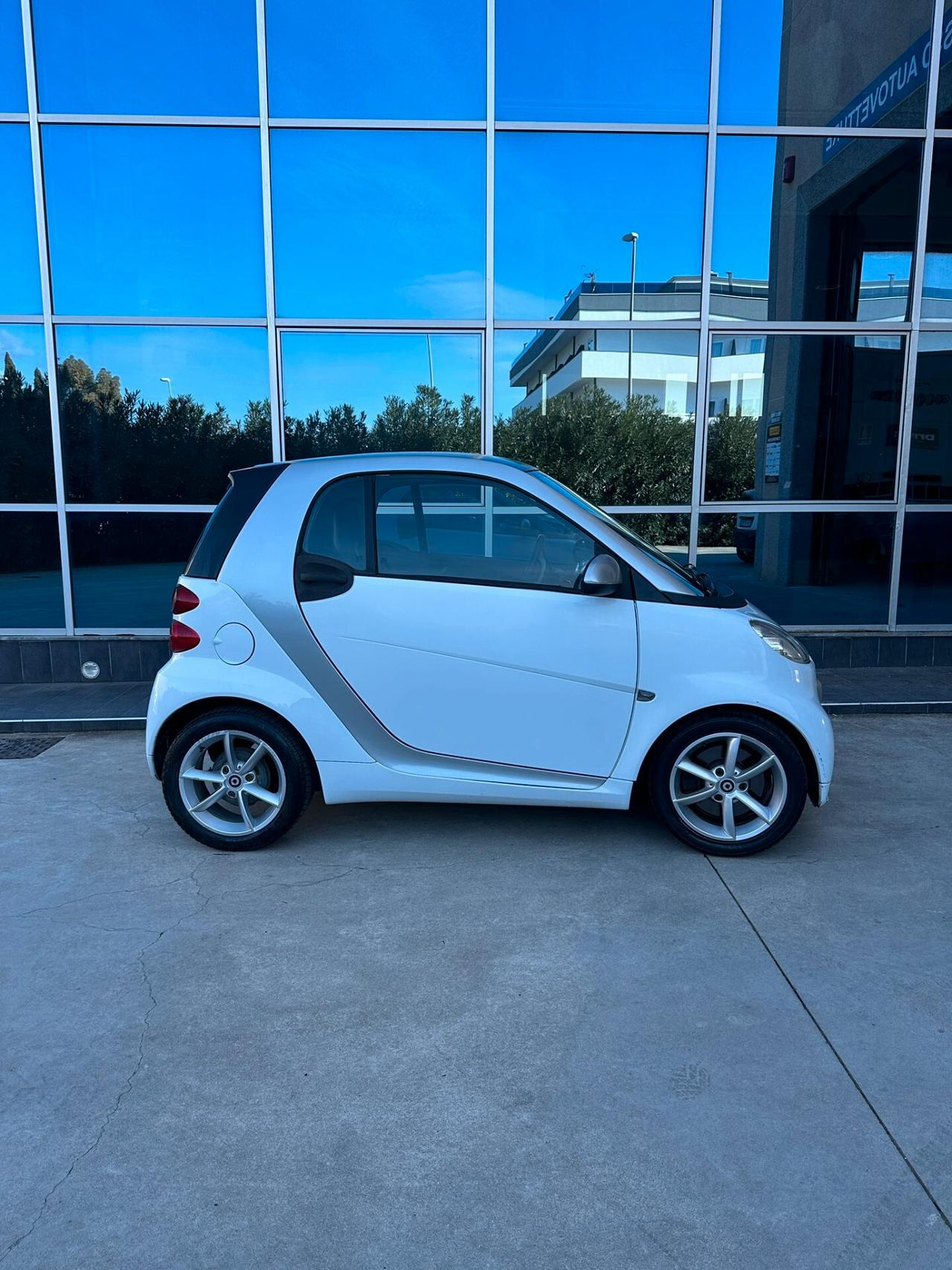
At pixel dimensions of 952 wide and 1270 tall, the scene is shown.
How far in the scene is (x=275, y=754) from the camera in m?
4.01

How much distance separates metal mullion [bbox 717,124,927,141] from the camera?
7512 mm

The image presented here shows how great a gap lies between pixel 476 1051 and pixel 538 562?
2.05 metres

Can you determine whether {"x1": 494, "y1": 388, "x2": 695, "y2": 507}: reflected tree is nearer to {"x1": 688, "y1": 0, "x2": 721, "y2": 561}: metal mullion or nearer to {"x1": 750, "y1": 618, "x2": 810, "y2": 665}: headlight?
{"x1": 688, "y1": 0, "x2": 721, "y2": 561}: metal mullion

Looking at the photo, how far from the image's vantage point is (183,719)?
4133mm

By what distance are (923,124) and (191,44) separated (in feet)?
19.8

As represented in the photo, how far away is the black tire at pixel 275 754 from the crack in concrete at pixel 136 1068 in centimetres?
26

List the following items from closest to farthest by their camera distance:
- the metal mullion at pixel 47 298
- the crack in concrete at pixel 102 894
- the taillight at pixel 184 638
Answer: the crack in concrete at pixel 102 894 → the taillight at pixel 184 638 → the metal mullion at pixel 47 298

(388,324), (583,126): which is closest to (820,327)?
(583,126)

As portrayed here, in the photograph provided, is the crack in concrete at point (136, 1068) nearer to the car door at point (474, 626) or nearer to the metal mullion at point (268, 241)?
the car door at point (474, 626)

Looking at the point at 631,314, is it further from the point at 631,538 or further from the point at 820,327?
the point at 631,538

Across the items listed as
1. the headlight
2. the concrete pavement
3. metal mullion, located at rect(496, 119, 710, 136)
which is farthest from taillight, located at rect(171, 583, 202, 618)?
metal mullion, located at rect(496, 119, 710, 136)

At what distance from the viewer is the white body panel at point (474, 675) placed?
3891mm

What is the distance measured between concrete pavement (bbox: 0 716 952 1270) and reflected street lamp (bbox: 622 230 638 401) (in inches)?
184

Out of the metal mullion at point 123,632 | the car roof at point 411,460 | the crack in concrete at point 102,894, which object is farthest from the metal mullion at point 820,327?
the crack in concrete at point 102,894
